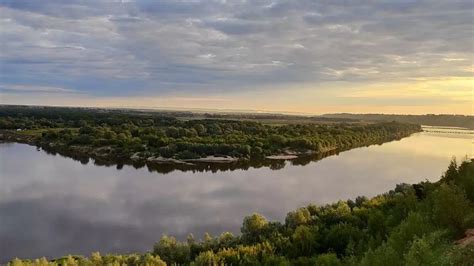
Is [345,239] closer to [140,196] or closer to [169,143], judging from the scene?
[140,196]

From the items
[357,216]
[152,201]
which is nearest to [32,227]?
[152,201]

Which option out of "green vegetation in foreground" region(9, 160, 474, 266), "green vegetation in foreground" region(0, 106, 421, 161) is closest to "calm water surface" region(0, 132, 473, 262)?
"green vegetation in foreground" region(9, 160, 474, 266)

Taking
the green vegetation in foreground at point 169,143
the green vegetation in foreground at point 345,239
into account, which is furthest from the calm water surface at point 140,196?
the green vegetation in foreground at point 169,143

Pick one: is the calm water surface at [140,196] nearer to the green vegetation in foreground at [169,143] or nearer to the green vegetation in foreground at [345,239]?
the green vegetation in foreground at [345,239]

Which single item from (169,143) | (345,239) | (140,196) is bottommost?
(140,196)

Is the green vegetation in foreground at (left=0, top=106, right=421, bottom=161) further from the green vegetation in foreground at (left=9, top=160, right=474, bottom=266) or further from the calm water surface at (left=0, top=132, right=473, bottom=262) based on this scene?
the green vegetation in foreground at (left=9, top=160, right=474, bottom=266)

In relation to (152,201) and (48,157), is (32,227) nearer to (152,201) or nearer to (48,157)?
(152,201)

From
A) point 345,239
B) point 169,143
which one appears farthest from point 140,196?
point 169,143
